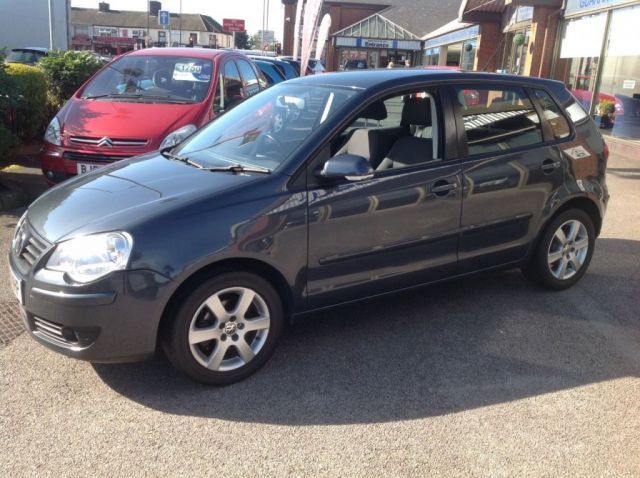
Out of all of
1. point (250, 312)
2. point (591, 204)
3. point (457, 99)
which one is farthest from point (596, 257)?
point (250, 312)

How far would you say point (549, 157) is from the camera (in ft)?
14.9

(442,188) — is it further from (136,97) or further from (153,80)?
(153,80)

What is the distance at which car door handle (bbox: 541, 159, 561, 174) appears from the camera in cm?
450

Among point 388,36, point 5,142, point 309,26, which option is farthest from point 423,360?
point 388,36

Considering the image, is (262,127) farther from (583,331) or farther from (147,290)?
(583,331)

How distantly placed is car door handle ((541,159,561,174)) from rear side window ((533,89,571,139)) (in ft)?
0.71

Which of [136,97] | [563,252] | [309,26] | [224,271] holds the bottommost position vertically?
[563,252]

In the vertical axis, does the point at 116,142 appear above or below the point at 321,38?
below

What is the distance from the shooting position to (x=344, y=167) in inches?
137

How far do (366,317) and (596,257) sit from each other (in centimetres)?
273

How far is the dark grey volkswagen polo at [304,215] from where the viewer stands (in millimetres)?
3104

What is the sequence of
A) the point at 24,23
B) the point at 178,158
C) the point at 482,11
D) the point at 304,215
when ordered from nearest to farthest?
the point at 304,215 < the point at 178,158 < the point at 482,11 < the point at 24,23

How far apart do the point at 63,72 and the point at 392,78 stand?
7.05 metres

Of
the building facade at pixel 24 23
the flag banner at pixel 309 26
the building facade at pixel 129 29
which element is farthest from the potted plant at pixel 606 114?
the building facade at pixel 129 29
